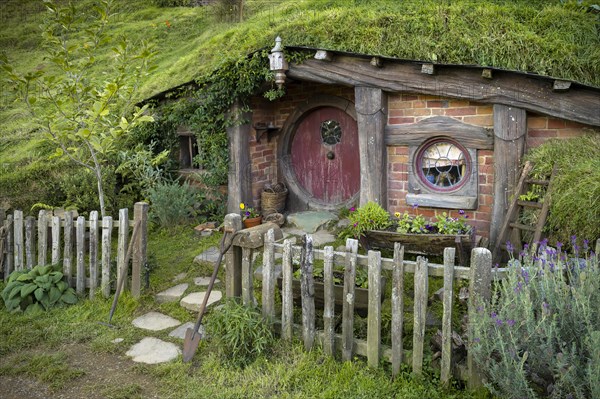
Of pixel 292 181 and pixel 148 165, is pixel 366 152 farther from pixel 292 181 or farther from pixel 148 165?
pixel 148 165

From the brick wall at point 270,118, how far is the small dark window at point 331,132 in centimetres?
54

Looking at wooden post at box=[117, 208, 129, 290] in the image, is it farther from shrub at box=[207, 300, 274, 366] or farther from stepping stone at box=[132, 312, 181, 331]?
shrub at box=[207, 300, 274, 366]

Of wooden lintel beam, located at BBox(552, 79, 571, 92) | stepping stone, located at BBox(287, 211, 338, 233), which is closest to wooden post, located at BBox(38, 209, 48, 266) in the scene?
stepping stone, located at BBox(287, 211, 338, 233)

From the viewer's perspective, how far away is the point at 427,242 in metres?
5.92

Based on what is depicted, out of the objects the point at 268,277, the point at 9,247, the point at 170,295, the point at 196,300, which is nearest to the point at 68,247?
the point at 9,247

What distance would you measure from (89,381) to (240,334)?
1.27m

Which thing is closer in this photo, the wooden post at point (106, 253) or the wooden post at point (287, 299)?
the wooden post at point (287, 299)

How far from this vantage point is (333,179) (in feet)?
29.1

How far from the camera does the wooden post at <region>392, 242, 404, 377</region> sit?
373 cm

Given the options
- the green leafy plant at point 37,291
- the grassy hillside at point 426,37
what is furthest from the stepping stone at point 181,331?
the grassy hillside at point 426,37

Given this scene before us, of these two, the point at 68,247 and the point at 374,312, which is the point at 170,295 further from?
the point at 374,312

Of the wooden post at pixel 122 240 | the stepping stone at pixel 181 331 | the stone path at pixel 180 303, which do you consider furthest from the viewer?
the wooden post at pixel 122 240

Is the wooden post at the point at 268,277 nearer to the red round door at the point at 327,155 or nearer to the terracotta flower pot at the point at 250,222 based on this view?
the terracotta flower pot at the point at 250,222

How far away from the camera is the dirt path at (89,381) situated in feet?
12.7
